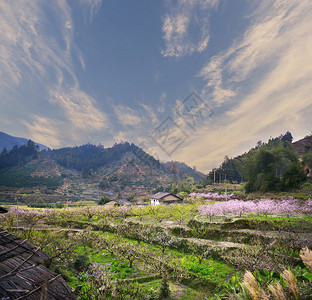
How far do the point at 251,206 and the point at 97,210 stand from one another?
1889 cm

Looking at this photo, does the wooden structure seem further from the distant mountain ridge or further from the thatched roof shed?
the thatched roof shed

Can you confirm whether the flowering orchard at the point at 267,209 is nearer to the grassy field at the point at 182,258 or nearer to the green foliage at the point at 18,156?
the grassy field at the point at 182,258

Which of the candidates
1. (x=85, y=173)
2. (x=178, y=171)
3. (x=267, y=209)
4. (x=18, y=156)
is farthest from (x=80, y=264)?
(x=18, y=156)

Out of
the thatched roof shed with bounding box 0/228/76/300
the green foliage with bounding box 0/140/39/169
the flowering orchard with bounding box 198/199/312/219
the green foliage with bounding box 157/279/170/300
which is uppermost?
the green foliage with bounding box 0/140/39/169

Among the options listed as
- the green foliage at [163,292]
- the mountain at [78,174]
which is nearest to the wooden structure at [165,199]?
the mountain at [78,174]

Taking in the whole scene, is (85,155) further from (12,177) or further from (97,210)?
(97,210)

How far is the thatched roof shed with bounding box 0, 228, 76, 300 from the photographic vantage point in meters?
3.30

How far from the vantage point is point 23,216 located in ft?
65.5

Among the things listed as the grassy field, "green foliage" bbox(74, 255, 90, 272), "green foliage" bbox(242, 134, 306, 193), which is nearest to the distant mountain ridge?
"green foliage" bbox(242, 134, 306, 193)

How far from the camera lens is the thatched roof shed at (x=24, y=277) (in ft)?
10.8

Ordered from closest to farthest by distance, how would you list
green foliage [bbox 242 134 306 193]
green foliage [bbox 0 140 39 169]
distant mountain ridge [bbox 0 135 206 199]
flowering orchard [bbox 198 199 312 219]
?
flowering orchard [bbox 198 199 312 219], green foliage [bbox 242 134 306 193], distant mountain ridge [bbox 0 135 206 199], green foliage [bbox 0 140 39 169]

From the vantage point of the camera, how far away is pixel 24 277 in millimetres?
3773

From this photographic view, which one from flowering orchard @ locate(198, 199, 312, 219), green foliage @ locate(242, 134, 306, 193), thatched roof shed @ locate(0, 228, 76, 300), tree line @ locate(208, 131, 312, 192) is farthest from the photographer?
green foliage @ locate(242, 134, 306, 193)

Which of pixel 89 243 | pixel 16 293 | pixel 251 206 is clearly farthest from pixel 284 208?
pixel 16 293
